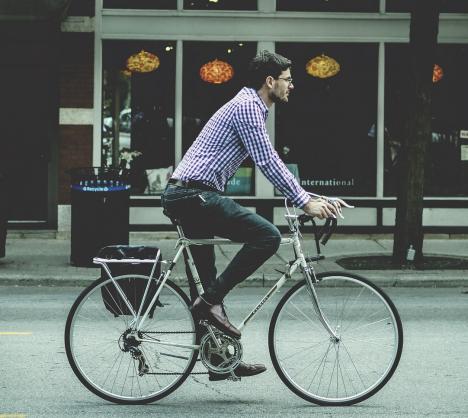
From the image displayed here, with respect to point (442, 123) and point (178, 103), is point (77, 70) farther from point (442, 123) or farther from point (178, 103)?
point (442, 123)

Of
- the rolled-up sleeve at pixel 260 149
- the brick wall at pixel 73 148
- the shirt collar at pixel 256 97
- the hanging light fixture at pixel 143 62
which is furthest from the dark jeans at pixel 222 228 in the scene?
the hanging light fixture at pixel 143 62

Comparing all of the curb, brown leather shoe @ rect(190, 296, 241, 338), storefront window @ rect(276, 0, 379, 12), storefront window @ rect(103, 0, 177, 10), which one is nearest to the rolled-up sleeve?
brown leather shoe @ rect(190, 296, 241, 338)

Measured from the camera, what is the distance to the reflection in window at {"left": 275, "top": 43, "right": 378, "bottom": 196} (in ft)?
51.8

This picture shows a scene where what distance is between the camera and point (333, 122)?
52.0ft

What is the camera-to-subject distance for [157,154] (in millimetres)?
15719

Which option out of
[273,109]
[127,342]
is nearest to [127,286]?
[127,342]

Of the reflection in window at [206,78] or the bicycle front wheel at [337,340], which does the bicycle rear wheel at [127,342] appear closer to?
the bicycle front wheel at [337,340]

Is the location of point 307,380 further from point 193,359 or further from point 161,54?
point 161,54

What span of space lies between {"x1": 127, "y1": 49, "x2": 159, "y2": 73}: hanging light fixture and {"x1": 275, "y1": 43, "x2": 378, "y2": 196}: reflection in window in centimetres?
191

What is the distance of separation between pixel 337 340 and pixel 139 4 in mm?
10453

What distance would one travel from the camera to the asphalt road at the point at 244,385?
5.92 metres

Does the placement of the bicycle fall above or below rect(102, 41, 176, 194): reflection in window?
below

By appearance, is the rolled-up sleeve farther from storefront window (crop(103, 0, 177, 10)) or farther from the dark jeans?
storefront window (crop(103, 0, 177, 10))

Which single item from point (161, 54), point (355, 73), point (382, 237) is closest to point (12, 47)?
point (161, 54)
